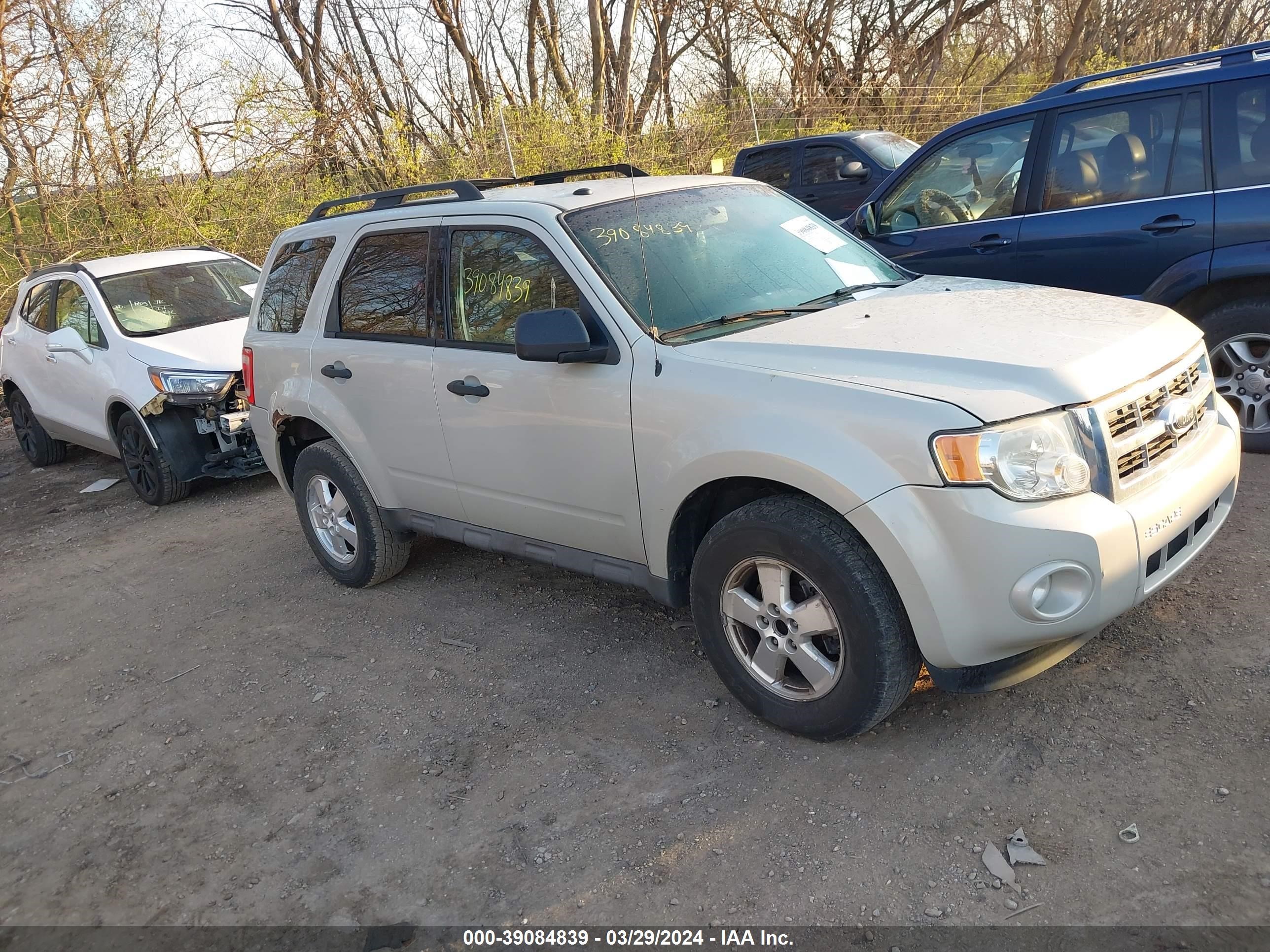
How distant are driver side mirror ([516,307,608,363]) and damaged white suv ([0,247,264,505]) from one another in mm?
4382

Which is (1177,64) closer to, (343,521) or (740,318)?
(740,318)

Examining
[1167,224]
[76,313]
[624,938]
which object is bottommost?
[624,938]

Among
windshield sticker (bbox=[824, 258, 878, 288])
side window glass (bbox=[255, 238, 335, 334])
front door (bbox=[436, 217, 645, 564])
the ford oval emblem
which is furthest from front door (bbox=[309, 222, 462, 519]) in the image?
the ford oval emblem

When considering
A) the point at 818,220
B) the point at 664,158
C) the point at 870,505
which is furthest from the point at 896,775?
the point at 664,158

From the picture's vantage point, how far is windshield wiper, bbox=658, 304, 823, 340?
142 inches

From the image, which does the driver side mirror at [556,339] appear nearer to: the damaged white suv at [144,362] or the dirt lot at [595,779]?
the dirt lot at [595,779]

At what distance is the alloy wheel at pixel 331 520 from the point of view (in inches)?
204

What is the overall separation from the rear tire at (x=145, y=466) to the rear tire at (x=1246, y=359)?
6644 millimetres

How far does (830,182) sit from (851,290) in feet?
22.2

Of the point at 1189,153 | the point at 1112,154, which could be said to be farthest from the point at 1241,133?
the point at 1112,154

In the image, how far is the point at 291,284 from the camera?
5.22 m

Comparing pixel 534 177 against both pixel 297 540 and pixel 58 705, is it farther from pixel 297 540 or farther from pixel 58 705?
pixel 58 705

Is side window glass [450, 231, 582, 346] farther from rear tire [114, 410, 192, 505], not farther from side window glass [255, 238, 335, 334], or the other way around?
rear tire [114, 410, 192, 505]

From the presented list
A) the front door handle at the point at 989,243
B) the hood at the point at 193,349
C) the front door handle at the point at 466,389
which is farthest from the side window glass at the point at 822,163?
the front door handle at the point at 466,389
